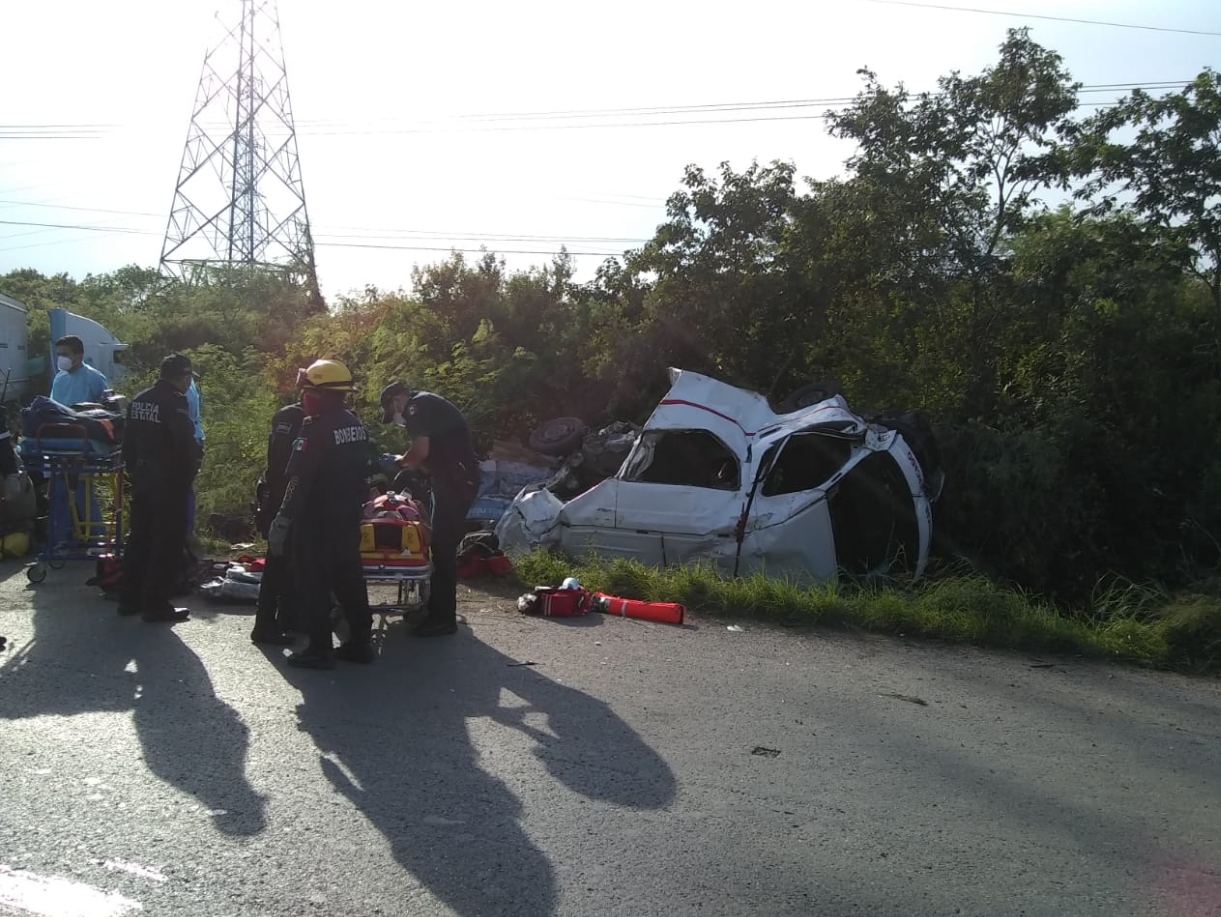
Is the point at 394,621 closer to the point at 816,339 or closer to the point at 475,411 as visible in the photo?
the point at 475,411

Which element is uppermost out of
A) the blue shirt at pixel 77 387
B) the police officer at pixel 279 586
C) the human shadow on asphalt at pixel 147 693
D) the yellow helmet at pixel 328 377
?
the yellow helmet at pixel 328 377

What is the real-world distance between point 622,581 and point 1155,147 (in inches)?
299

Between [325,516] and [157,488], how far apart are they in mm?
1804

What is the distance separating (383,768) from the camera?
4.68 metres

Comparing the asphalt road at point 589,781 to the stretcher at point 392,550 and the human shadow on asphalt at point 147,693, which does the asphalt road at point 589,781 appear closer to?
the human shadow on asphalt at point 147,693

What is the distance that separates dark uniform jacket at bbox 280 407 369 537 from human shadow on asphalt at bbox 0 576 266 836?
3.55 feet

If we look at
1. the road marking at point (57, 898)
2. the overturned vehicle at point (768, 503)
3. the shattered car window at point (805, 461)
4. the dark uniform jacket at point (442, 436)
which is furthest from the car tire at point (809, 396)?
the road marking at point (57, 898)

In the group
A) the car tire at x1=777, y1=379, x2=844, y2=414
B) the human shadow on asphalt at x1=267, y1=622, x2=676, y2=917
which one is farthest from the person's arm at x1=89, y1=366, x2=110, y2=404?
the car tire at x1=777, y1=379, x2=844, y2=414

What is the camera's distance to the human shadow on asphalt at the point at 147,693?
4426mm

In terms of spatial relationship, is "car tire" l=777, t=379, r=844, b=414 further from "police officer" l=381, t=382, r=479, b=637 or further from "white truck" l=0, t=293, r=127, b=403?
"white truck" l=0, t=293, r=127, b=403

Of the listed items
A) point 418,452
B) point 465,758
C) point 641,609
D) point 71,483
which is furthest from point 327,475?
point 71,483

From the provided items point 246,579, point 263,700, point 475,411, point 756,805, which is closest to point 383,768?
point 263,700

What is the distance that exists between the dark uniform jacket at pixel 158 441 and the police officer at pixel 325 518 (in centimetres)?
152

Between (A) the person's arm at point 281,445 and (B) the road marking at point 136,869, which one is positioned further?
(A) the person's arm at point 281,445
